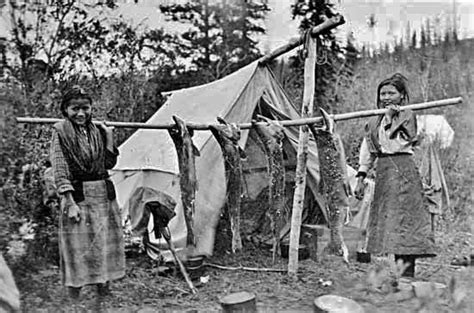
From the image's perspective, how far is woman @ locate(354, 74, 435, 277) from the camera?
332cm

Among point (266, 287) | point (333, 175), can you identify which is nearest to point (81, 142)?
point (333, 175)

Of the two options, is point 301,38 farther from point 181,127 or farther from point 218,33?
point 181,127

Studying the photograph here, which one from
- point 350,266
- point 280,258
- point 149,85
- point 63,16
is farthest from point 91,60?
point 350,266

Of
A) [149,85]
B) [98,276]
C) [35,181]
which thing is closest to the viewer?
[98,276]

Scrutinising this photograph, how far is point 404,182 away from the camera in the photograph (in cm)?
336

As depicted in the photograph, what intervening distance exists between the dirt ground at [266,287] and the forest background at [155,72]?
236mm

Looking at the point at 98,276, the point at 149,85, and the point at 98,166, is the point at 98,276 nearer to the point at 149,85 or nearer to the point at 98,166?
the point at 98,166

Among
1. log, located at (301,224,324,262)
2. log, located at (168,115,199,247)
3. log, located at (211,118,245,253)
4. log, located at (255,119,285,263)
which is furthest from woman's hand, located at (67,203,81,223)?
log, located at (301,224,324,262)

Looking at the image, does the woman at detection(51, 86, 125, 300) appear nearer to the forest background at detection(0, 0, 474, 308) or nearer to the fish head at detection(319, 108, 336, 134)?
the forest background at detection(0, 0, 474, 308)

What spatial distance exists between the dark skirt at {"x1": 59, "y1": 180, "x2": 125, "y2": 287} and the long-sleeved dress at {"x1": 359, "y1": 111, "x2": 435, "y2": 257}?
62.0 inches

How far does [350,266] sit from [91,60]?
2352 millimetres

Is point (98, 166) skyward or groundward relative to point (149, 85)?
groundward

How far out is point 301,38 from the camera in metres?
3.67

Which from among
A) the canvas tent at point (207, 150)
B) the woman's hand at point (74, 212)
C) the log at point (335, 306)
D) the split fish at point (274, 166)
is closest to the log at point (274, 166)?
the split fish at point (274, 166)
